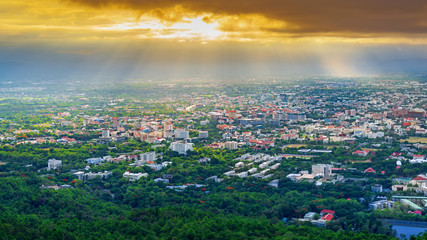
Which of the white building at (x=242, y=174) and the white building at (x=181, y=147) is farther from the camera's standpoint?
the white building at (x=181, y=147)

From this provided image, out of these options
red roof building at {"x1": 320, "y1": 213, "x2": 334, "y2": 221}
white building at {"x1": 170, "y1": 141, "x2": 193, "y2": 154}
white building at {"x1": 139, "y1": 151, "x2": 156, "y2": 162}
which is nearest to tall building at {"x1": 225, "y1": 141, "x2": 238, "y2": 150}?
white building at {"x1": 170, "y1": 141, "x2": 193, "y2": 154}

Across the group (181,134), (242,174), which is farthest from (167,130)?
(242,174)

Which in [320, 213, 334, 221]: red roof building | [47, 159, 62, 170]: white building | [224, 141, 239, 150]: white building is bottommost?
[224, 141, 239, 150]: white building

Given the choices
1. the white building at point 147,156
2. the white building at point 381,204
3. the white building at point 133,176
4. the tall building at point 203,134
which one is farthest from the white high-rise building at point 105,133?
the white building at point 381,204

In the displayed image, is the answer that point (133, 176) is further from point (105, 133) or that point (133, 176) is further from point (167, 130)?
point (167, 130)

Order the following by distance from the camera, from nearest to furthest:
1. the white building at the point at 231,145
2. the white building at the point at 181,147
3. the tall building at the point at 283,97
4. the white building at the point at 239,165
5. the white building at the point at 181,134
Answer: the white building at the point at 239,165 → the white building at the point at 181,147 → the white building at the point at 231,145 → the white building at the point at 181,134 → the tall building at the point at 283,97

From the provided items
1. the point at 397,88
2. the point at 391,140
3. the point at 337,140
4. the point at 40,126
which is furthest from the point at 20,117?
the point at 397,88

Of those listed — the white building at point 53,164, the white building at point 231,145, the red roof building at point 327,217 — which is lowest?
the white building at point 231,145

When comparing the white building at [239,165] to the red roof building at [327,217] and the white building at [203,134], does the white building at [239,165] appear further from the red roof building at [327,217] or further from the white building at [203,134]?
the white building at [203,134]

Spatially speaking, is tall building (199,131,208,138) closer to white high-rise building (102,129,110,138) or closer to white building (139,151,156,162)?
white high-rise building (102,129,110,138)

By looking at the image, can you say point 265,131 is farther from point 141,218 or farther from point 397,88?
point 397,88
